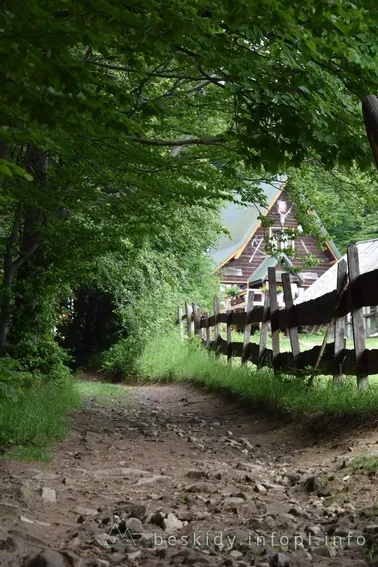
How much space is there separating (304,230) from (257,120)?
827 centimetres

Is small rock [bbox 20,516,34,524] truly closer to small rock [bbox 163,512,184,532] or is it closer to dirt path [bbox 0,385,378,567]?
dirt path [bbox 0,385,378,567]

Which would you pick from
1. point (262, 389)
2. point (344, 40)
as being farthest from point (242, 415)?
point (344, 40)

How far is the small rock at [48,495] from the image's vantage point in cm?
444

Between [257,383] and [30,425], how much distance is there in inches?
155

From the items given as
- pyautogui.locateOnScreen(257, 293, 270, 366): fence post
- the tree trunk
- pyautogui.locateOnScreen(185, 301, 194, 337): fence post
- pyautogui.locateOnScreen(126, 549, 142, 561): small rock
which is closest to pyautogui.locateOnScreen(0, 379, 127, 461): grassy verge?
pyautogui.locateOnScreen(126, 549, 142, 561): small rock

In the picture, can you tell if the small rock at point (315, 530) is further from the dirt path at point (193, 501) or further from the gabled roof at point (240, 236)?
the gabled roof at point (240, 236)

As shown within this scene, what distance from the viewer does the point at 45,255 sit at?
12.4 m

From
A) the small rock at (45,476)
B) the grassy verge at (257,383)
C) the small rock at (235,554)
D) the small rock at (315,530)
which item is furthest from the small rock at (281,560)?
the grassy verge at (257,383)

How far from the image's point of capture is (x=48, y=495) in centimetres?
450

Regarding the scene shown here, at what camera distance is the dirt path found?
3410mm

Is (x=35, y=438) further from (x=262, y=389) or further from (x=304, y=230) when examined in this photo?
(x=304, y=230)

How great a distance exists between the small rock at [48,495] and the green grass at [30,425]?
36.8 inches

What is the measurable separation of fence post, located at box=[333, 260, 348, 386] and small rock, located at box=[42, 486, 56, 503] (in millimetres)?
3874

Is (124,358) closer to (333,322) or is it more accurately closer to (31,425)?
(333,322)
